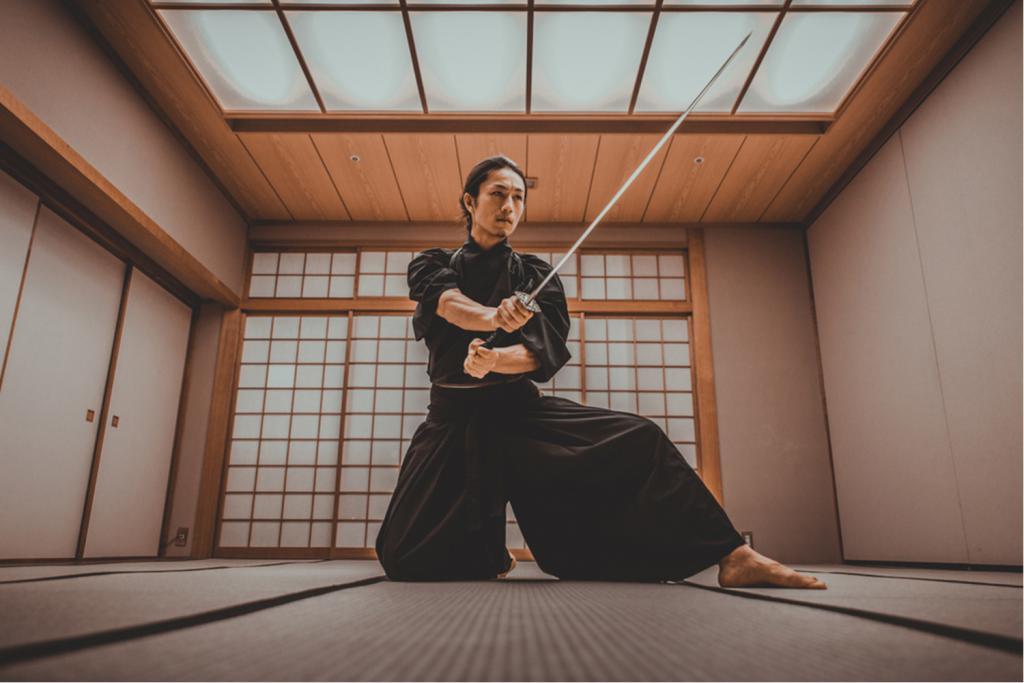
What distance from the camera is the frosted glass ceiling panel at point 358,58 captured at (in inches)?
132

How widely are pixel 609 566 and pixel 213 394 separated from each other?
4.24m

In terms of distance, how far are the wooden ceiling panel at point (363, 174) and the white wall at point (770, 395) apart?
9.32ft

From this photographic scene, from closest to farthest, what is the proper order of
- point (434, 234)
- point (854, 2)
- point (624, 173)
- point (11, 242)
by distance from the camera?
point (11, 242) → point (854, 2) → point (624, 173) → point (434, 234)

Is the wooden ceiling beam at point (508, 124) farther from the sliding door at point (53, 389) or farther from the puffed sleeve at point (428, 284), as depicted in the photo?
the puffed sleeve at point (428, 284)

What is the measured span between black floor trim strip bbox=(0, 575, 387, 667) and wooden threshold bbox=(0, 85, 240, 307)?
2.91 meters

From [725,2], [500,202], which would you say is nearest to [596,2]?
[725,2]

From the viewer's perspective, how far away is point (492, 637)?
2.60 feet

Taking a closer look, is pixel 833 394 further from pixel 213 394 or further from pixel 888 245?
pixel 213 394

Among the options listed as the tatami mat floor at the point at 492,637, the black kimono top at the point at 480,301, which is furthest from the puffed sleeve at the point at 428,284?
the tatami mat floor at the point at 492,637

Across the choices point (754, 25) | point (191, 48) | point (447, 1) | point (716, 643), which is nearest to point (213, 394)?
point (191, 48)

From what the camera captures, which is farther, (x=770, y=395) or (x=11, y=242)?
(x=770, y=395)

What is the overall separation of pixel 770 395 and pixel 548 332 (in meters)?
Answer: 3.69

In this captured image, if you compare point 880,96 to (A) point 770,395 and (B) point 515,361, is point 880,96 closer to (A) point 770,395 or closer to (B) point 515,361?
(A) point 770,395

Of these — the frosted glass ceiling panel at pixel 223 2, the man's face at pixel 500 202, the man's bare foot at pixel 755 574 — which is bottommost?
the man's bare foot at pixel 755 574
